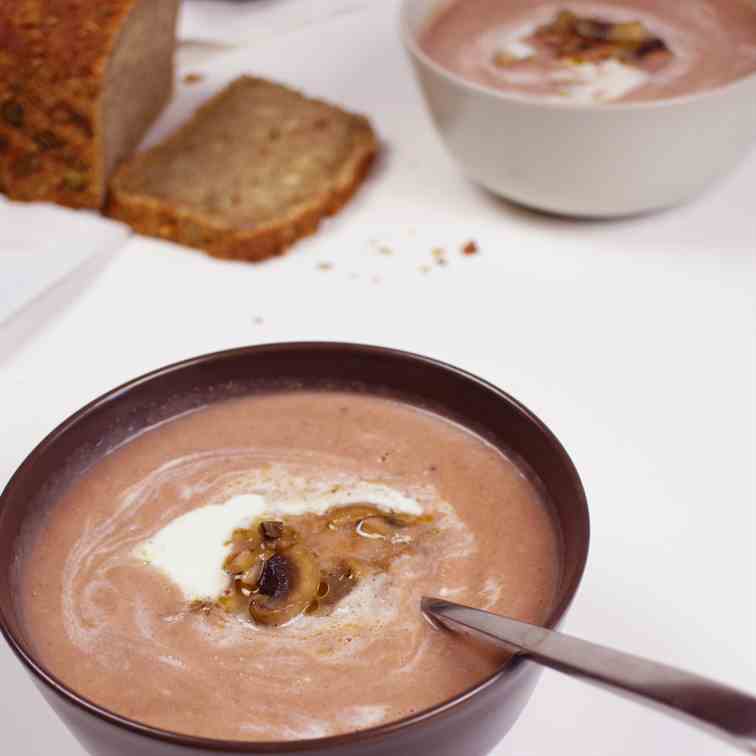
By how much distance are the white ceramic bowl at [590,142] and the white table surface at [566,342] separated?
0.09 meters

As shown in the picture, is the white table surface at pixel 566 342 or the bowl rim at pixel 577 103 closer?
the white table surface at pixel 566 342

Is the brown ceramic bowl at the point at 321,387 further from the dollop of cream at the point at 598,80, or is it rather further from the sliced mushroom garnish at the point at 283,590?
the dollop of cream at the point at 598,80

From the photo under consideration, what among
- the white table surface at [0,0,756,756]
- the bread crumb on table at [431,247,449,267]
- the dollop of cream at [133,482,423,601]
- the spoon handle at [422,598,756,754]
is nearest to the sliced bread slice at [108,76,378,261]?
the white table surface at [0,0,756,756]

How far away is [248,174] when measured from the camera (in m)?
2.34

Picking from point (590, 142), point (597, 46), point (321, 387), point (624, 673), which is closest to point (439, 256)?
point (590, 142)

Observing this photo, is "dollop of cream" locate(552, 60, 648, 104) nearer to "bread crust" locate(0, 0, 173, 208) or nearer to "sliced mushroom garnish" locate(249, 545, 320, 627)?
"bread crust" locate(0, 0, 173, 208)

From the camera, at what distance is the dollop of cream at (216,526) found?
1.23m

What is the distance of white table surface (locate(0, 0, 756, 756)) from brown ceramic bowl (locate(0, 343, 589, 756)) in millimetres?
250

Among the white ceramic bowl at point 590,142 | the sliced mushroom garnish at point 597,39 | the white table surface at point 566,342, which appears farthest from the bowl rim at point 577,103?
the white table surface at point 566,342

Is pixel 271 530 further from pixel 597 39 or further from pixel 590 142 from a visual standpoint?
pixel 597 39

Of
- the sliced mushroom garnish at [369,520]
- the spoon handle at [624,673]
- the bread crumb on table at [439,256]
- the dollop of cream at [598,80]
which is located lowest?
the bread crumb on table at [439,256]

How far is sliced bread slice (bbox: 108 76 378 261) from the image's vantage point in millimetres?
2195

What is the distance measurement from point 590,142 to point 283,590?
116 centimetres

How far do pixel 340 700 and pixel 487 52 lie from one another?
4.97 feet
